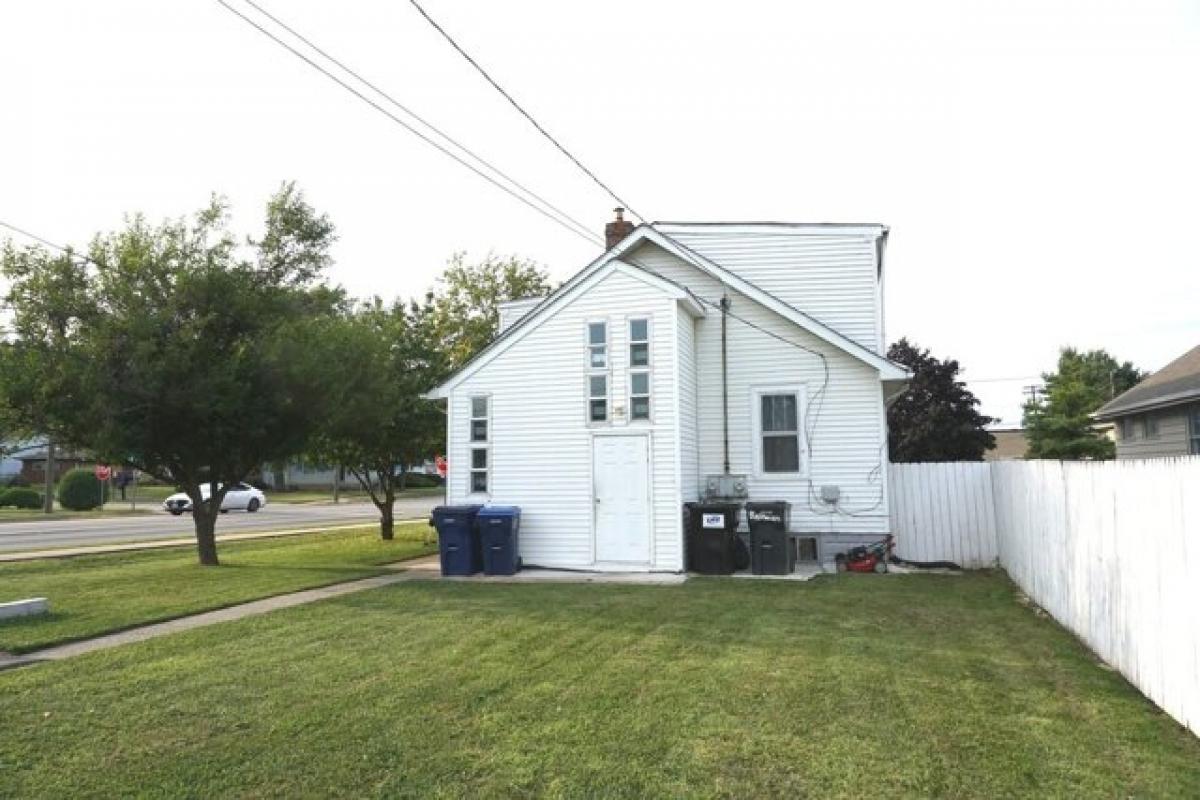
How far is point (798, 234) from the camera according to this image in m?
15.5

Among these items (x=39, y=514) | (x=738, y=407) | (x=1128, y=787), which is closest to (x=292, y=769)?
(x=1128, y=787)

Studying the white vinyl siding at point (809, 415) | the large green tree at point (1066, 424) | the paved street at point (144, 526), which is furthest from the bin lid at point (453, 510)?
the large green tree at point (1066, 424)

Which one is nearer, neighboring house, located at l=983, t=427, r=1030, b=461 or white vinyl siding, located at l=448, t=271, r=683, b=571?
white vinyl siding, located at l=448, t=271, r=683, b=571

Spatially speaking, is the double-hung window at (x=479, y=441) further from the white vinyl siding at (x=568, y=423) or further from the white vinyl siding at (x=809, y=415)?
the white vinyl siding at (x=809, y=415)

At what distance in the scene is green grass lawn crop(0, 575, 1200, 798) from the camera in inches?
174

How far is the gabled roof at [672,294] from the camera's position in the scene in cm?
1365

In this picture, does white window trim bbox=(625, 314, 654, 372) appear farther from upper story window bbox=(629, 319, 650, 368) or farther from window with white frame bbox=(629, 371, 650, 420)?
window with white frame bbox=(629, 371, 650, 420)

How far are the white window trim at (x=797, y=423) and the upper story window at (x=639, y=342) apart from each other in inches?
95.7

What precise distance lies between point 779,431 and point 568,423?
3.85 meters

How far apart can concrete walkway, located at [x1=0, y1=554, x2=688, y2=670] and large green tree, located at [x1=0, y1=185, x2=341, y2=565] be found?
393 centimetres

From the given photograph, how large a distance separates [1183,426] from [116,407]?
2291cm

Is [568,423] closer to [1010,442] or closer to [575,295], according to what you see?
[575,295]

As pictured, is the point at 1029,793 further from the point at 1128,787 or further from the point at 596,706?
the point at 596,706

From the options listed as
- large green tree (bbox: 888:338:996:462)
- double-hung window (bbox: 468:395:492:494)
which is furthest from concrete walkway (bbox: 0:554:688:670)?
large green tree (bbox: 888:338:996:462)
